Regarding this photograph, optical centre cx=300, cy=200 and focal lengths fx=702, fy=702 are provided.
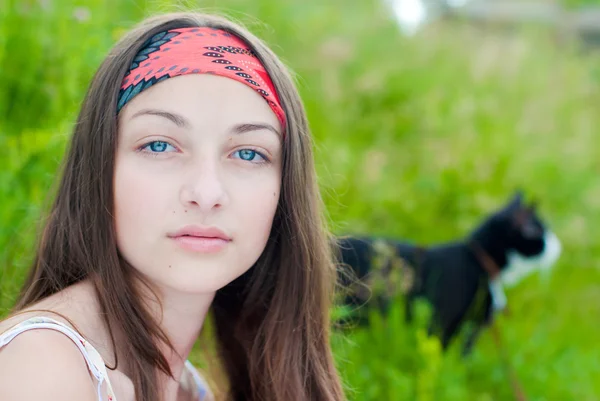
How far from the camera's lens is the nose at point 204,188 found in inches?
59.9

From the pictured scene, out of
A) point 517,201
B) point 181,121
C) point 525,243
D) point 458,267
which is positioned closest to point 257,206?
point 181,121

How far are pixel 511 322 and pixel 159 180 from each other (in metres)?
3.05

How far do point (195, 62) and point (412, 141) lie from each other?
416cm

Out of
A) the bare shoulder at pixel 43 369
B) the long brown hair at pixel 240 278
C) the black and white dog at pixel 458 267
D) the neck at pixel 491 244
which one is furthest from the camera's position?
the neck at pixel 491 244

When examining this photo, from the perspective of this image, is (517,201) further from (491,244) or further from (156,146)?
(156,146)

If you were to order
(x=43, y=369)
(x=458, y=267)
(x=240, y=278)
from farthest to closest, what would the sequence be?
(x=458, y=267) < (x=240, y=278) < (x=43, y=369)

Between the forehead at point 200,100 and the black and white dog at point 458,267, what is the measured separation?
1.35 m

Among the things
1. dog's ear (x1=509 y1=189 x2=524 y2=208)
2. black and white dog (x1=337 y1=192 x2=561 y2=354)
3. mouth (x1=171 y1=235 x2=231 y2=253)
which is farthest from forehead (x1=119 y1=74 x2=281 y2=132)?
dog's ear (x1=509 y1=189 x2=524 y2=208)

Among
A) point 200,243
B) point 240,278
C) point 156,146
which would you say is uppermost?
point 156,146

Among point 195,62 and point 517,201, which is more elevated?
point 195,62

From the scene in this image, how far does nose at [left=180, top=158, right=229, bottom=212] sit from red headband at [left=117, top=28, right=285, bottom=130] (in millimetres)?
226

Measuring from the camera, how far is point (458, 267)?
3824 millimetres

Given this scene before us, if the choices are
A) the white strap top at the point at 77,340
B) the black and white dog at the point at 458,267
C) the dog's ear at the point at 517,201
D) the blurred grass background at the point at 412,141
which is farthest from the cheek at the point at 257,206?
the dog's ear at the point at 517,201

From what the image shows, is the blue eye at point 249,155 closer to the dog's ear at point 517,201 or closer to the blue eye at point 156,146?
the blue eye at point 156,146
